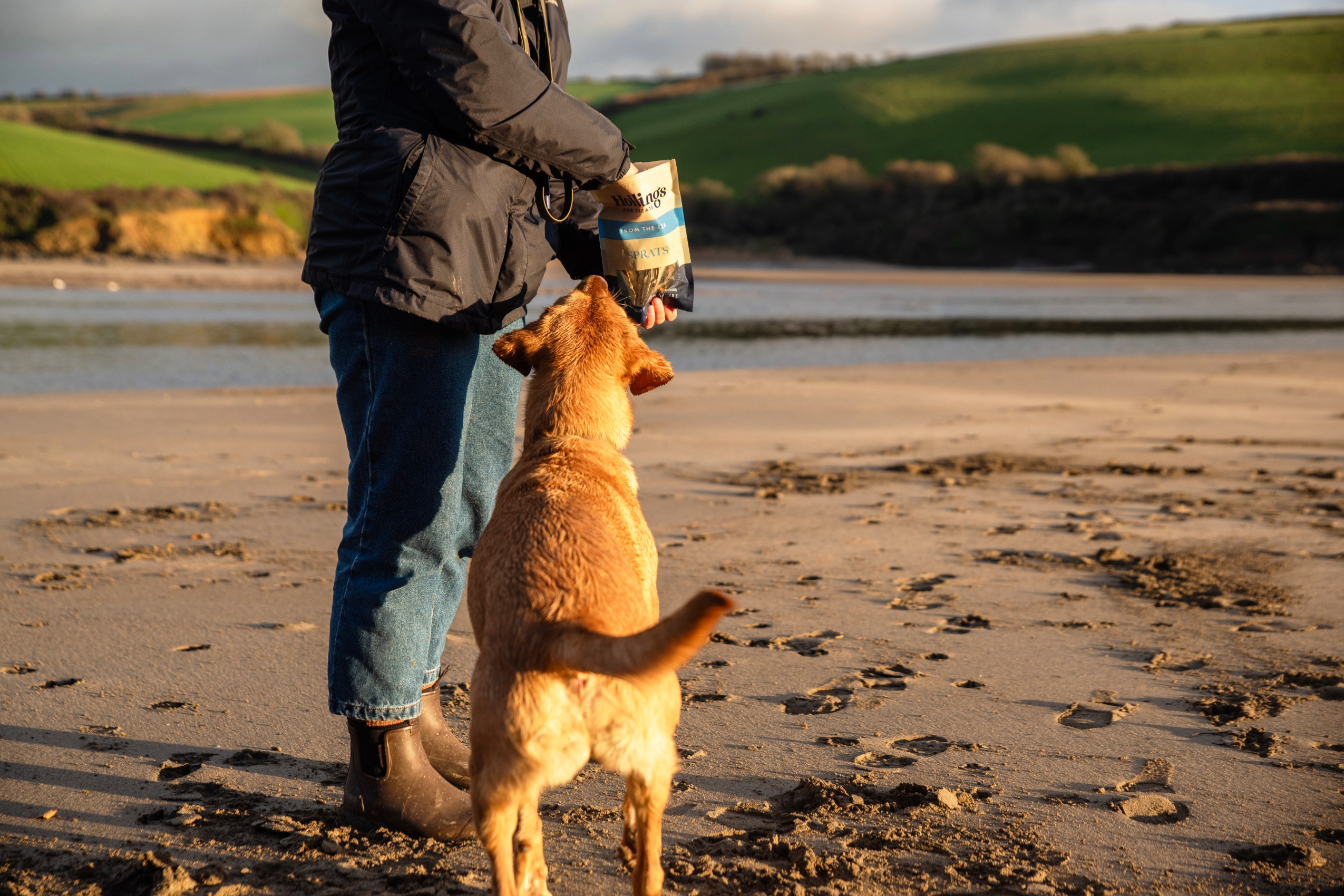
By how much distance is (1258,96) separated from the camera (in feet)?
218

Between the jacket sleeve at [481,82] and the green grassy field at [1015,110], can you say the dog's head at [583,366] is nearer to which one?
the jacket sleeve at [481,82]

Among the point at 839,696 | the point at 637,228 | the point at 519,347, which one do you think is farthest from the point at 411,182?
the point at 839,696

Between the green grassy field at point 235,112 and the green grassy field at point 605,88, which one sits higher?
the green grassy field at point 605,88

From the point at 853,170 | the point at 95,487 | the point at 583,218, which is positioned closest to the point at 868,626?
the point at 583,218

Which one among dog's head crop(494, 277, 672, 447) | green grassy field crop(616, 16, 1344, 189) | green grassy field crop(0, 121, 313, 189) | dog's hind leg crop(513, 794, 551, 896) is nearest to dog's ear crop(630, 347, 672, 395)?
dog's head crop(494, 277, 672, 447)

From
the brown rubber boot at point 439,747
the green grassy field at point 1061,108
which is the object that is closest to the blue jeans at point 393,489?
the brown rubber boot at point 439,747

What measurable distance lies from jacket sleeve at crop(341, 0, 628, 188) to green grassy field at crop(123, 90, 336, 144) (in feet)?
252

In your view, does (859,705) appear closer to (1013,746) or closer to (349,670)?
(1013,746)

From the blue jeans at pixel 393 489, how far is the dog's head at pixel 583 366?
0.57 ft

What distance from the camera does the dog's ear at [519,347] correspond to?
2.63 m

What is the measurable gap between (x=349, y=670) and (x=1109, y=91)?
261ft

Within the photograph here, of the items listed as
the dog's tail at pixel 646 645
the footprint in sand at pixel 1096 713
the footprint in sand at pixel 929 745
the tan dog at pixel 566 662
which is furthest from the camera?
the footprint in sand at pixel 1096 713

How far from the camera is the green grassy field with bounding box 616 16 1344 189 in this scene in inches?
2446

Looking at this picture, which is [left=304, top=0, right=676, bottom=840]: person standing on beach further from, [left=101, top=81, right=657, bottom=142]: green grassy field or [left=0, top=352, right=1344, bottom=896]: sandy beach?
[left=101, top=81, right=657, bottom=142]: green grassy field
